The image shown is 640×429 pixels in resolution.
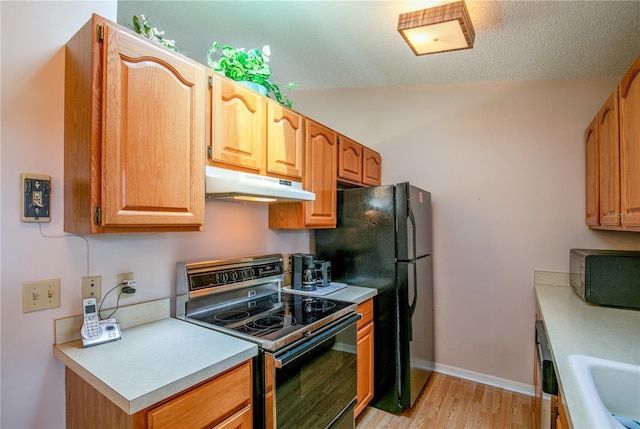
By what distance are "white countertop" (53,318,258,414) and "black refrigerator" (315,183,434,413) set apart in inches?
50.4

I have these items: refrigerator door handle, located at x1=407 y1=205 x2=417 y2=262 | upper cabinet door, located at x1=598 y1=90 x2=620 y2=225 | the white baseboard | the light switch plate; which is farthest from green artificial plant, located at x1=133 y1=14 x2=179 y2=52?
the white baseboard

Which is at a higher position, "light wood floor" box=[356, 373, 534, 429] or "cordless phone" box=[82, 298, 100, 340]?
"cordless phone" box=[82, 298, 100, 340]

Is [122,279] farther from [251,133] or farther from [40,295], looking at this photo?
[251,133]

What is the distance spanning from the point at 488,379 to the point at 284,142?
2.54 m

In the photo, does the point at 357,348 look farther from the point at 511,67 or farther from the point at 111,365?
the point at 511,67

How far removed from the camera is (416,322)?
96.4 inches

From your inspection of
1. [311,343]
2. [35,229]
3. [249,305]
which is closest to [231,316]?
[249,305]

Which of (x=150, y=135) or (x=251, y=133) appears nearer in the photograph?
(x=150, y=135)

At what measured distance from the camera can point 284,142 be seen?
1.98 metres

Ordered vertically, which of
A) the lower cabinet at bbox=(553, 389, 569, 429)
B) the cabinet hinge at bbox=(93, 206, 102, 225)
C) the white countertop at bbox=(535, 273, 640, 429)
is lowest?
the lower cabinet at bbox=(553, 389, 569, 429)

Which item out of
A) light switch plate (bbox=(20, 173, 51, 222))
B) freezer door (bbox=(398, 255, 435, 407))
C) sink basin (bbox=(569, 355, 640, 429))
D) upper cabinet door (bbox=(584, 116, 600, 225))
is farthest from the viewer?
freezer door (bbox=(398, 255, 435, 407))

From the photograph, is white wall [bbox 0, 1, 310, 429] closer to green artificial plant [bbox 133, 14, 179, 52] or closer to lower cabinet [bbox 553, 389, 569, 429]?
green artificial plant [bbox 133, 14, 179, 52]

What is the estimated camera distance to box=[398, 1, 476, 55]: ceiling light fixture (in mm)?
1661

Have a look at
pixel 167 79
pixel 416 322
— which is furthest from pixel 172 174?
pixel 416 322
